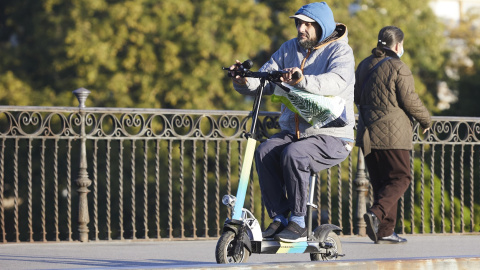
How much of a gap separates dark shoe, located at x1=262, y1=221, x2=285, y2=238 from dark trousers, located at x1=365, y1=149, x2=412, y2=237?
192cm

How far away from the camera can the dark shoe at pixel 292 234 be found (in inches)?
224

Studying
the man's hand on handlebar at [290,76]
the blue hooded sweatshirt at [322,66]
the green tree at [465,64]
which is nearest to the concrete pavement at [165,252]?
the blue hooded sweatshirt at [322,66]

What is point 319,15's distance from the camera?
5.87 meters

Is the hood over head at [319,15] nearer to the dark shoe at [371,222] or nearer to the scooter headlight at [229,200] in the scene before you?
the scooter headlight at [229,200]

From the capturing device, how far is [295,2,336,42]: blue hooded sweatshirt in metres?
5.86

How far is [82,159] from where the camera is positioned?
344 inches

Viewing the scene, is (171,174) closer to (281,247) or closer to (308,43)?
(308,43)

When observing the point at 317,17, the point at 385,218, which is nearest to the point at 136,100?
the point at 385,218

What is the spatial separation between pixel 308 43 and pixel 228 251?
4.54ft

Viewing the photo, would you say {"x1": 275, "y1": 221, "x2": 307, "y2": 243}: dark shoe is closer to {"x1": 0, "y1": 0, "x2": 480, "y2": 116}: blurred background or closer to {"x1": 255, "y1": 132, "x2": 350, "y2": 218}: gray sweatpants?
{"x1": 255, "y1": 132, "x2": 350, "y2": 218}: gray sweatpants

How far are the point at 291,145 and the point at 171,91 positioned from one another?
19073 millimetres

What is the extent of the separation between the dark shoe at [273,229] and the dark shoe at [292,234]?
2.4 inches

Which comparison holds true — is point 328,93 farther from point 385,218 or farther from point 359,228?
point 359,228

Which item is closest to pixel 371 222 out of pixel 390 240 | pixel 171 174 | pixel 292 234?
pixel 390 240
